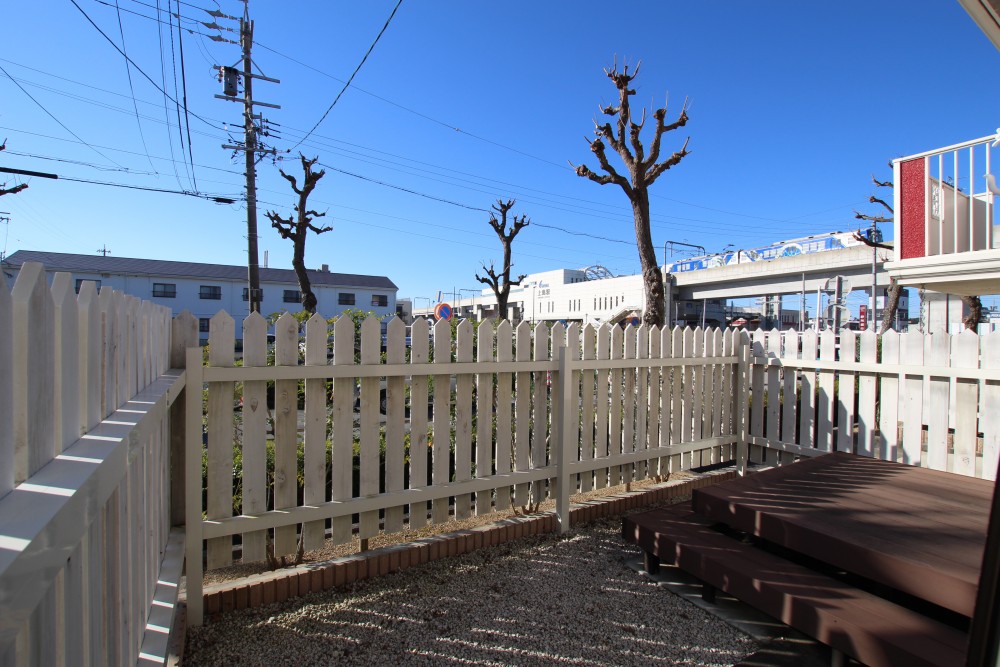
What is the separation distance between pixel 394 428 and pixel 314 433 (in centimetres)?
45

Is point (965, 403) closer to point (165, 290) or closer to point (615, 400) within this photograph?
point (615, 400)

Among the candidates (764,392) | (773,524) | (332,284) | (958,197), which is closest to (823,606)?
(773,524)

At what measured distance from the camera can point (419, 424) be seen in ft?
10.3

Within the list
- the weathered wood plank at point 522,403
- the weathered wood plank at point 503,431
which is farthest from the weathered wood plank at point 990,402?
the weathered wood plank at point 503,431

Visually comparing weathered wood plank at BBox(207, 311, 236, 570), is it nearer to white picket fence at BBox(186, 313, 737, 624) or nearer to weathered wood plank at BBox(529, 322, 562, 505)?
white picket fence at BBox(186, 313, 737, 624)

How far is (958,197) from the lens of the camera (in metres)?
4.58

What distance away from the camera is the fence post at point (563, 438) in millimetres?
3600

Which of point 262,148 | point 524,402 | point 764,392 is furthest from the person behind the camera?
point 262,148

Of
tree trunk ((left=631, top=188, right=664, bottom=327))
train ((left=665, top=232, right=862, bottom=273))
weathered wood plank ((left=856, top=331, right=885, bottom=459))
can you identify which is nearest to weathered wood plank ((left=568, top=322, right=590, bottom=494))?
weathered wood plank ((left=856, top=331, right=885, bottom=459))

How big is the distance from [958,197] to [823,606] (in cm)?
447

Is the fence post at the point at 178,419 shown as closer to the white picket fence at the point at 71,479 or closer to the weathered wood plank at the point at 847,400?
the white picket fence at the point at 71,479

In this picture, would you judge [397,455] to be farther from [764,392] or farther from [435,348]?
[764,392]

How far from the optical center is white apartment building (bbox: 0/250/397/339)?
36094mm

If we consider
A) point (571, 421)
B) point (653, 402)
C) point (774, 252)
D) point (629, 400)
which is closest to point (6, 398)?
point (571, 421)
